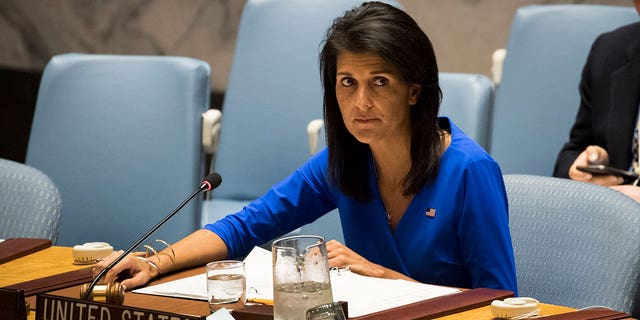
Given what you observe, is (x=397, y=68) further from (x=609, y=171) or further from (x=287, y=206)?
(x=609, y=171)

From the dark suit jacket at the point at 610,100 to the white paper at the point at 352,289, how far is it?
117cm

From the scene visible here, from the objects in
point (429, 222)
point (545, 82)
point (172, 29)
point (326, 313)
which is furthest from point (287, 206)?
point (172, 29)

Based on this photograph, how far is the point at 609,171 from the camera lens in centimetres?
258

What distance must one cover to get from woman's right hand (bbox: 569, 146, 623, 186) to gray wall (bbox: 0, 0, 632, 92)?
831 millimetres

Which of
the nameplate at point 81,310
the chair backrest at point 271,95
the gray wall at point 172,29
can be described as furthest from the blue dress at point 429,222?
the gray wall at point 172,29

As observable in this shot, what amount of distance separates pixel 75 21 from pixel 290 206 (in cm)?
223

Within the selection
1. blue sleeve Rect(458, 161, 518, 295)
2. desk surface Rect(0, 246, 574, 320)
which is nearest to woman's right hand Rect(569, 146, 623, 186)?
blue sleeve Rect(458, 161, 518, 295)

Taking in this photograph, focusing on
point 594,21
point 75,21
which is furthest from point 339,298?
point 75,21

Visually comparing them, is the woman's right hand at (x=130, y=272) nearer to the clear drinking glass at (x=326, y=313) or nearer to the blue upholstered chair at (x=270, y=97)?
the clear drinking glass at (x=326, y=313)

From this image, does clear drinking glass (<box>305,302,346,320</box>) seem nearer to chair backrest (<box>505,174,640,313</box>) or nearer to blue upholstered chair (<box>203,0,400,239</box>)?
chair backrest (<box>505,174,640,313</box>)

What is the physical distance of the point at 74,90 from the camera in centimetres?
291

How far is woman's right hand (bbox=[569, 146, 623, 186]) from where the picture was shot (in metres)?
2.64

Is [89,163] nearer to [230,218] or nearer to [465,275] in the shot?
[230,218]

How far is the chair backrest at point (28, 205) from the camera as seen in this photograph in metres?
2.19
